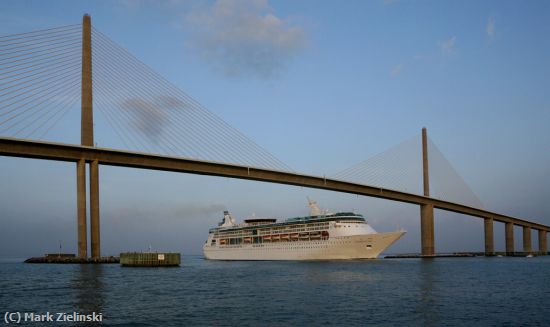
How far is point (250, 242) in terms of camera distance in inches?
2923

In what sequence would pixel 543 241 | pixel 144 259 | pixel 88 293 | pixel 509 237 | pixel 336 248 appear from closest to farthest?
pixel 88 293 < pixel 144 259 < pixel 336 248 < pixel 509 237 < pixel 543 241

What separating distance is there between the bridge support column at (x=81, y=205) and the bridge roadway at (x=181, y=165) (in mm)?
1002

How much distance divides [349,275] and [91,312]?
21.7 metres

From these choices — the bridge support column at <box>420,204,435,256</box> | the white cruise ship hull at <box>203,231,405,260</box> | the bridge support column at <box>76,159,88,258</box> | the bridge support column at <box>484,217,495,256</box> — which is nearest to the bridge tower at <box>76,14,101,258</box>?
the bridge support column at <box>76,159,88,258</box>

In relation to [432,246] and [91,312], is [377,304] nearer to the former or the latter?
[91,312]

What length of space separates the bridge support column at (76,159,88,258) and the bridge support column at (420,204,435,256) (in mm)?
47389

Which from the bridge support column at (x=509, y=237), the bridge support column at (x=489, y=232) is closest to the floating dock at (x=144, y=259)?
the bridge support column at (x=489, y=232)

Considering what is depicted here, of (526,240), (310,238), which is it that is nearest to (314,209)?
(310,238)

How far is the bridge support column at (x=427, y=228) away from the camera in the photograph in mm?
76375

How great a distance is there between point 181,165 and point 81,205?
10.6 meters

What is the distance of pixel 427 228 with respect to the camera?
7638 centimetres

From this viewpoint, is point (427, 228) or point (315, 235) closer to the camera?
point (315, 235)

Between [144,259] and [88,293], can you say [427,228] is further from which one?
[88,293]

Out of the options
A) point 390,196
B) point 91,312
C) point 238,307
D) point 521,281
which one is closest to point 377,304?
point 238,307
